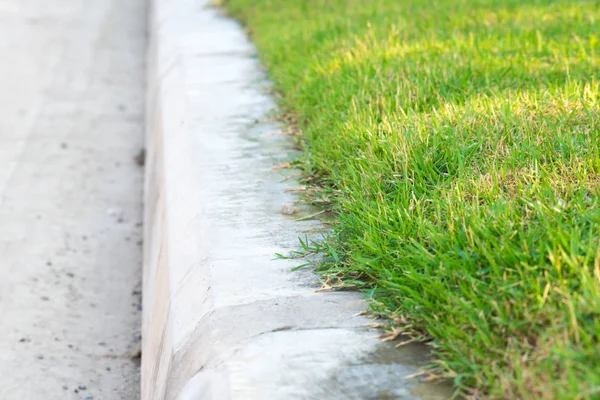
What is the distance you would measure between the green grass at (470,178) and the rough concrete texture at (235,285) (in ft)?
0.48

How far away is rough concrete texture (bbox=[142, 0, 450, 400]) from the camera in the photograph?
86.7 inches

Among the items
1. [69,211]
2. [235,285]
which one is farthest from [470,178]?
[69,211]

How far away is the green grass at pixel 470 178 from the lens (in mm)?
2064

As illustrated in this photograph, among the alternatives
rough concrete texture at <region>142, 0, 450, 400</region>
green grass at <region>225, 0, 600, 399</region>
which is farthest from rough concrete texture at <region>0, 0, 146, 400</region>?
green grass at <region>225, 0, 600, 399</region>

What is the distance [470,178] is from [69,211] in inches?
120

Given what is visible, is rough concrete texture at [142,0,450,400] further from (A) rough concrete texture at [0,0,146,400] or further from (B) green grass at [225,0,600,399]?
(A) rough concrete texture at [0,0,146,400]

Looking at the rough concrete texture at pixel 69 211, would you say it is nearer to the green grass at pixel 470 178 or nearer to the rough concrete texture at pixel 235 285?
the rough concrete texture at pixel 235 285

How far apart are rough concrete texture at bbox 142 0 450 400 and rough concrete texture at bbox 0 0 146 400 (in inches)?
11.0

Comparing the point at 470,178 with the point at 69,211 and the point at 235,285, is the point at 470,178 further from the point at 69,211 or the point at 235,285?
the point at 69,211

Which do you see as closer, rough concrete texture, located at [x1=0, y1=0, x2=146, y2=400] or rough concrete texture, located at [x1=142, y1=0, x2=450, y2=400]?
rough concrete texture, located at [x1=142, y1=0, x2=450, y2=400]

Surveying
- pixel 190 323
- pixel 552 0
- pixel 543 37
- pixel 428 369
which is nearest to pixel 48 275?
pixel 190 323

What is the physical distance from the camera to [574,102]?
339cm

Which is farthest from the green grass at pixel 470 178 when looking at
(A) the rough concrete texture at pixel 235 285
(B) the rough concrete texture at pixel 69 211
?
(B) the rough concrete texture at pixel 69 211

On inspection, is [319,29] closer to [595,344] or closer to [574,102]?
[574,102]
